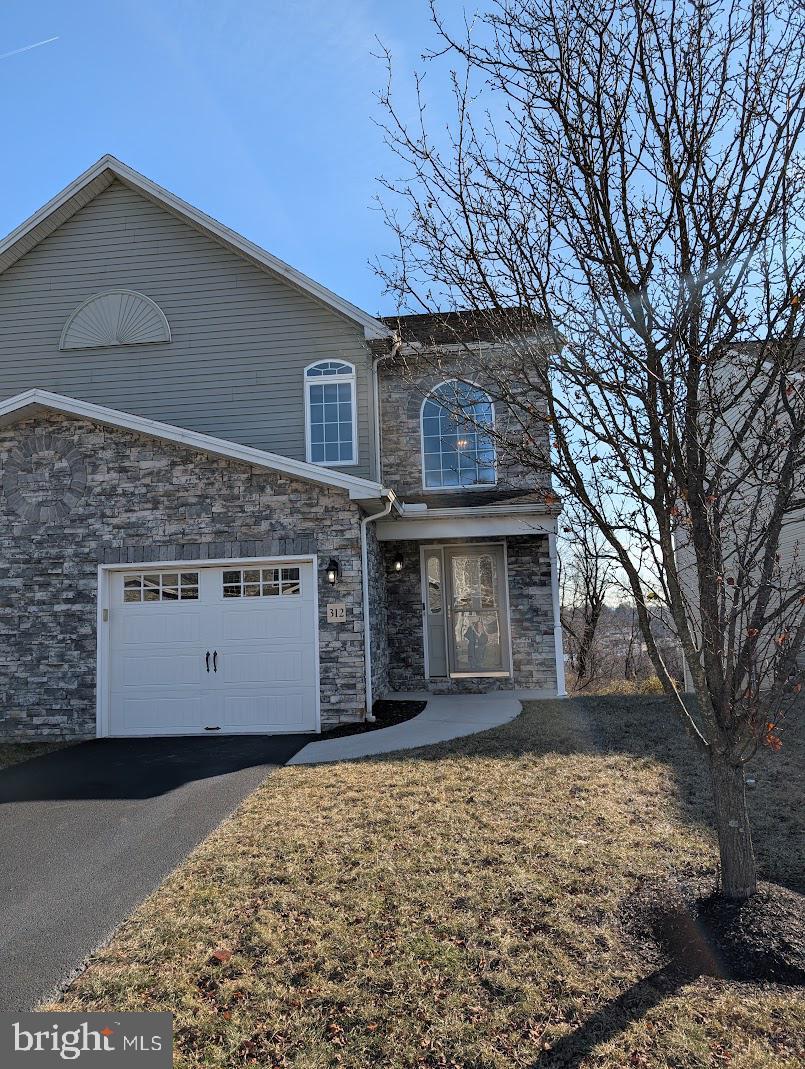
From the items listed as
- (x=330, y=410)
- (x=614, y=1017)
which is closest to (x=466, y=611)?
(x=330, y=410)

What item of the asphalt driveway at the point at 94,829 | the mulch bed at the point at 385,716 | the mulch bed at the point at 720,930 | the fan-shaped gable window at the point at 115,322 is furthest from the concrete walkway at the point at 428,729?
the fan-shaped gable window at the point at 115,322

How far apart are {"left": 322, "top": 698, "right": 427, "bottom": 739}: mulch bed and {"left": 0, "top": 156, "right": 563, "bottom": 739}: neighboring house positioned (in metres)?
0.20

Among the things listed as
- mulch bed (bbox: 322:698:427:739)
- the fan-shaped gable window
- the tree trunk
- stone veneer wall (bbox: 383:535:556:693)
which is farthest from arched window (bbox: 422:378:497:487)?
the tree trunk

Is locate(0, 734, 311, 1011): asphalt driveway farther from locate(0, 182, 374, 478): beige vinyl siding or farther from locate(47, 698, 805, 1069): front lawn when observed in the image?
locate(0, 182, 374, 478): beige vinyl siding

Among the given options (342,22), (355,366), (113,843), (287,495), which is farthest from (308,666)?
(342,22)

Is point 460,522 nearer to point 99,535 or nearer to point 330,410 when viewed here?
point 330,410

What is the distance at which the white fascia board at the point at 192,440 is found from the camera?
29.7ft

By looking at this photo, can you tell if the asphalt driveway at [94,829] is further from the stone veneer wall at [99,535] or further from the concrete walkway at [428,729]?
the stone veneer wall at [99,535]

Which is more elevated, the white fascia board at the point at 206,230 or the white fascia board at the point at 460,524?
the white fascia board at the point at 206,230

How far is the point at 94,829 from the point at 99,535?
4.84 m

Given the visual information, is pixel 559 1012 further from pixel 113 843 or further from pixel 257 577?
pixel 257 577

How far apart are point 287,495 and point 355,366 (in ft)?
10.8

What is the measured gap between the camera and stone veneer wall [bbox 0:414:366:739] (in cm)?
922

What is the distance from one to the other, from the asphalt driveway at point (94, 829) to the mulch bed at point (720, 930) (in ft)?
9.25
